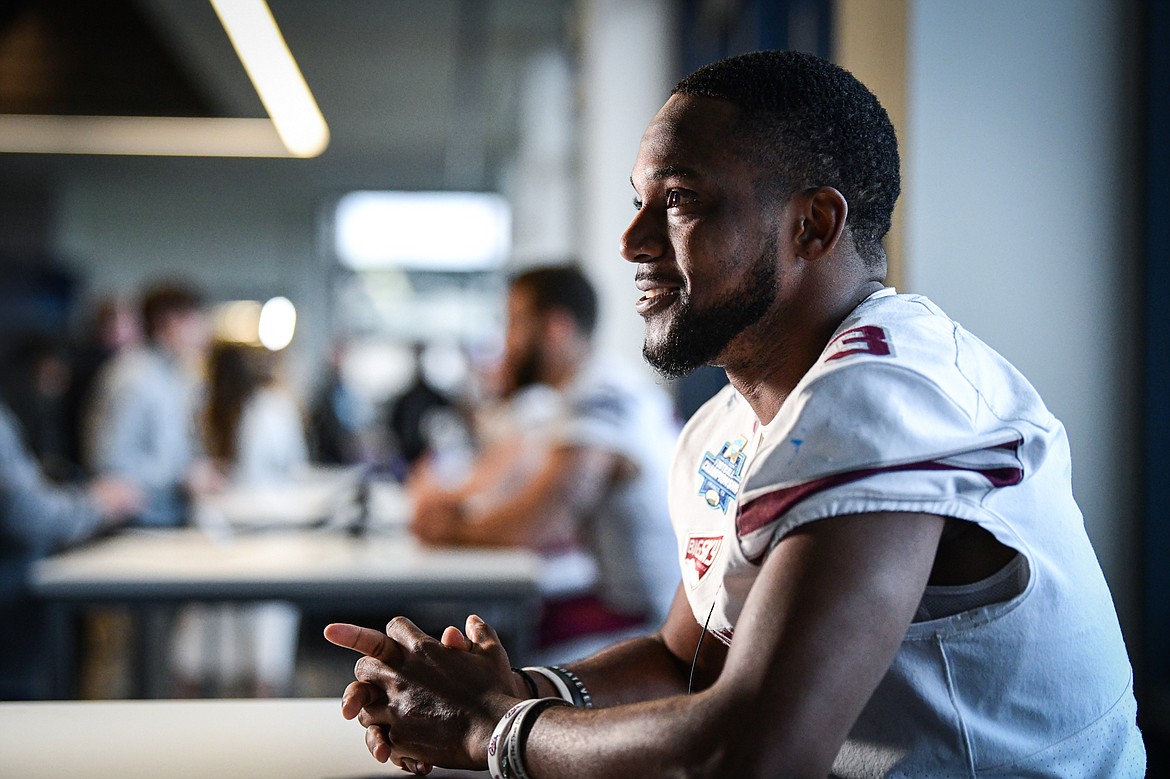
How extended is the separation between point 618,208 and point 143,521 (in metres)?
2.78

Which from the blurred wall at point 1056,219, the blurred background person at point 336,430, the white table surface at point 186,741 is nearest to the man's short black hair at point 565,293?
the blurred wall at point 1056,219

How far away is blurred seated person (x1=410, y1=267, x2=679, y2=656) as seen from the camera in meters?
2.78

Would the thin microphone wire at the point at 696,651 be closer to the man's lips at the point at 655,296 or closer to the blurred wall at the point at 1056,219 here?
the man's lips at the point at 655,296

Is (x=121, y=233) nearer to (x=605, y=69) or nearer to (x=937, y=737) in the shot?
(x=605, y=69)

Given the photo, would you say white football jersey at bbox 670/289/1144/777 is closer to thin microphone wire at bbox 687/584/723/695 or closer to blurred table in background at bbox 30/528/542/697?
thin microphone wire at bbox 687/584/723/695

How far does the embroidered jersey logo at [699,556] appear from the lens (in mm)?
1119

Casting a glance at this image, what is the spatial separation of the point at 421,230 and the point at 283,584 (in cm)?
960

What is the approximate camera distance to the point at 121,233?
40.4ft

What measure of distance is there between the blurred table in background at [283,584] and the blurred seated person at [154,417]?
1.73 m

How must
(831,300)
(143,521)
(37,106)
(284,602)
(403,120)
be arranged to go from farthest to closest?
(403,120) → (143,521) → (37,106) → (284,602) → (831,300)

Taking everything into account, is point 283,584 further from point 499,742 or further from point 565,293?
point 499,742

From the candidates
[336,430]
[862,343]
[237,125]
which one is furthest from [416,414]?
[862,343]

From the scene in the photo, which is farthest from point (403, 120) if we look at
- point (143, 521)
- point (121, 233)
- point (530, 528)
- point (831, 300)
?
point (831, 300)

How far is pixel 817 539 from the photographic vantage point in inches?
33.0
